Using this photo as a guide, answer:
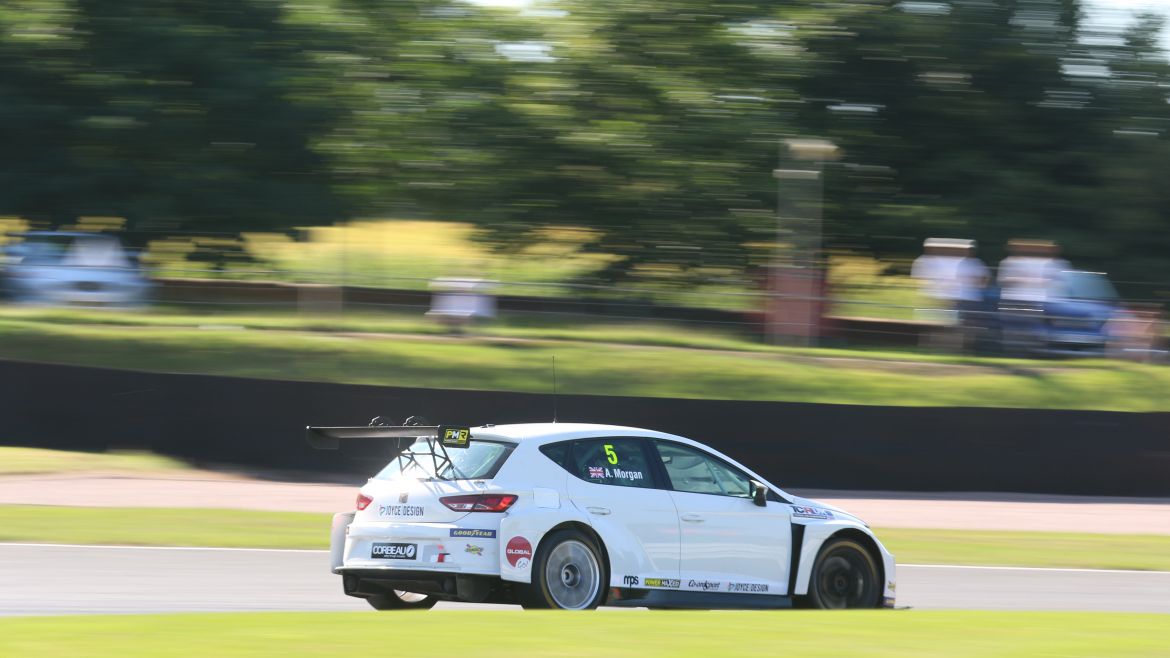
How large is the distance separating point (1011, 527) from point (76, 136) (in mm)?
18401

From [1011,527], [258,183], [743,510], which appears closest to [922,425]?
[1011,527]

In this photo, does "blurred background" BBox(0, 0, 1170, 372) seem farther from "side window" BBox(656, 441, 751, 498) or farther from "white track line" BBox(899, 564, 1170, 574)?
"side window" BBox(656, 441, 751, 498)

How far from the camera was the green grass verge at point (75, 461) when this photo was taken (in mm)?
17734

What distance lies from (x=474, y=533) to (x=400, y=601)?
3.39 feet

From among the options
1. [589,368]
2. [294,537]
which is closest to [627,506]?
[294,537]

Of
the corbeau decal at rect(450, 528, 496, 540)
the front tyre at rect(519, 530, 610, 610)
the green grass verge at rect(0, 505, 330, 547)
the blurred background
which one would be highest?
the blurred background

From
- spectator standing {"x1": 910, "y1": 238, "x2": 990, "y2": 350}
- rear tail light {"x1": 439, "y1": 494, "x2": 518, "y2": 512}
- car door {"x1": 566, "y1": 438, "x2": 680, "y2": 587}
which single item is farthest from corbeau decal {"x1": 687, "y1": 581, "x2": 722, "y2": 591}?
spectator standing {"x1": 910, "y1": 238, "x2": 990, "y2": 350}

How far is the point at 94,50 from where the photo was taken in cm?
2675

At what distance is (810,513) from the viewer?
399 inches

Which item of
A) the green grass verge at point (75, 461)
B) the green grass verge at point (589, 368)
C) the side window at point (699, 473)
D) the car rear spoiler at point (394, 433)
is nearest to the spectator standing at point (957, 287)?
the green grass verge at point (589, 368)

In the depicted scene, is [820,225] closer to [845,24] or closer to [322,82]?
[845,24]

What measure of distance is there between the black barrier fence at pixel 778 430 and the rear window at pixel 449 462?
28.1 ft

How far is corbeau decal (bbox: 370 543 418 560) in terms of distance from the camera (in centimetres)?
903

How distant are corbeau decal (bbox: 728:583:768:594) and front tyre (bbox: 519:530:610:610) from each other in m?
0.99
